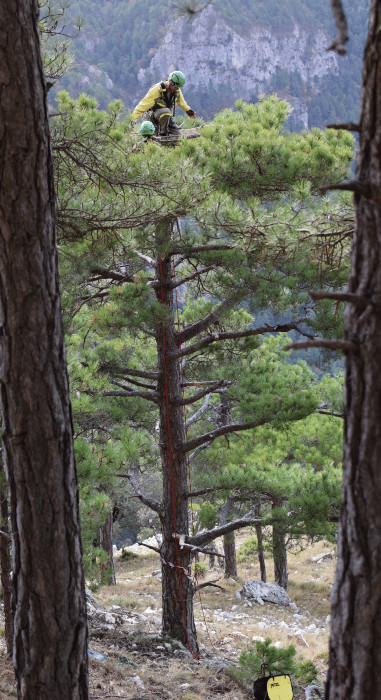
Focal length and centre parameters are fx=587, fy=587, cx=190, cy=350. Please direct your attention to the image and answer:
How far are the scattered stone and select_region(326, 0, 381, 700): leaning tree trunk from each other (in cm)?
1004

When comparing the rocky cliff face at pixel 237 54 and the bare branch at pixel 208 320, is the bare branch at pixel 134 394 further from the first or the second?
the rocky cliff face at pixel 237 54

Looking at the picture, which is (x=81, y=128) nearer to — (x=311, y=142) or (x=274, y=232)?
(x=274, y=232)

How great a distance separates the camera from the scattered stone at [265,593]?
36.1 ft

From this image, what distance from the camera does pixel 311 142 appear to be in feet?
16.0

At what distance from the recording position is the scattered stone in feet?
36.1

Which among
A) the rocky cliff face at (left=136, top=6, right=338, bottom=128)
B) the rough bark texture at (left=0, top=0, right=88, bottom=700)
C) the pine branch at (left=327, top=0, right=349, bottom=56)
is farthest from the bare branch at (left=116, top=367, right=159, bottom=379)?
the rocky cliff face at (left=136, top=6, right=338, bottom=128)

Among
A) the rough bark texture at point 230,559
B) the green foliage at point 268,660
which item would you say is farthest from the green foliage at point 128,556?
the green foliage at point 268,660

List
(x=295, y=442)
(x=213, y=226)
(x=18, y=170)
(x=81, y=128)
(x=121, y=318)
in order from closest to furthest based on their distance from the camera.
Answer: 1. (x=18, y=170)
2. (x=81, y=128)
3. (x=213, y=226)
4. (x=121, y=318)
5. (x=295, y=442)

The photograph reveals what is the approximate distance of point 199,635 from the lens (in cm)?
805

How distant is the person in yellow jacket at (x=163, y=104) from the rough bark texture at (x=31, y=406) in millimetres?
3278

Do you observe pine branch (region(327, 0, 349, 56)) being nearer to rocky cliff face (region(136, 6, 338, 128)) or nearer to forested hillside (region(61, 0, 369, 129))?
forested hillside (region(61, 0, 369, 129))

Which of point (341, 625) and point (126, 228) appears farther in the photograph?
point (126, 228)

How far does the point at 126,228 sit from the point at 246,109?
2076 mm

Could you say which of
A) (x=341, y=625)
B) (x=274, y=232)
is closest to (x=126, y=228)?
(x=274, y=232)
